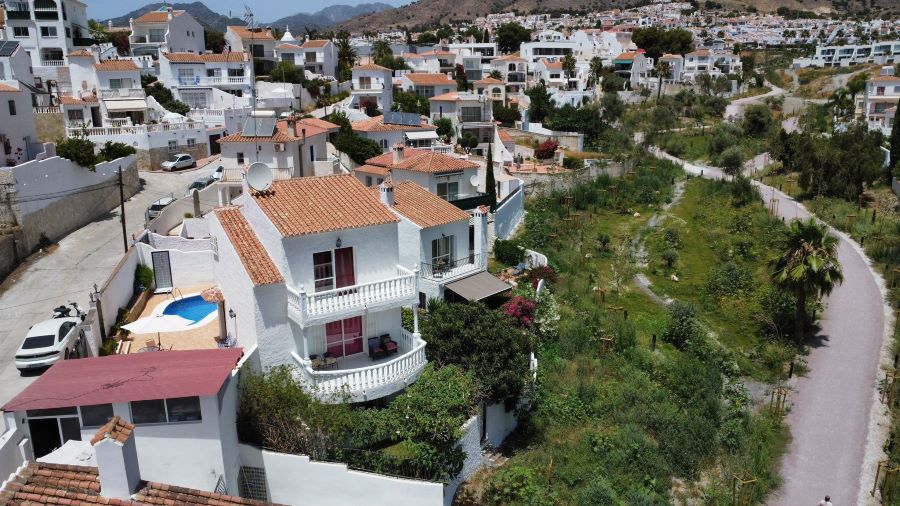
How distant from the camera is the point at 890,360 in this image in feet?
88.0

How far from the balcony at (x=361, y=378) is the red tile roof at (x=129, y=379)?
2.32 m

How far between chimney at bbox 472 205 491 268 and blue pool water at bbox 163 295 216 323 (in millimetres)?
10372

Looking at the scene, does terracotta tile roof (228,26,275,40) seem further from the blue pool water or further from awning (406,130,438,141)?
the blue pool water

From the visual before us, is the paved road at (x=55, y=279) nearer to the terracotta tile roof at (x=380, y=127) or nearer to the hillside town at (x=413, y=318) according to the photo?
the hillside town at (x=413, y=318)

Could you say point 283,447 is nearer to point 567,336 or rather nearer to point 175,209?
point 567,336

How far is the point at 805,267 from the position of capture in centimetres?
2767

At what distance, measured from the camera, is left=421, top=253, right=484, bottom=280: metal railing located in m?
25.6

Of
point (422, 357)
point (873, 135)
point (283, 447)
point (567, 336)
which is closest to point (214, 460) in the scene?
point (283, 447)

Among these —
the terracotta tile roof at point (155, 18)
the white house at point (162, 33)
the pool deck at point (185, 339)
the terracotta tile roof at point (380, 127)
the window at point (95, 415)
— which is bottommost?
the pool deck at point (185, 339)

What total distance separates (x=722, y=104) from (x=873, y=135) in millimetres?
38904

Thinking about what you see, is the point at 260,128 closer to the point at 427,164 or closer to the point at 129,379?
the point at 427,164

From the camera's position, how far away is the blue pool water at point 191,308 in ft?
70.2

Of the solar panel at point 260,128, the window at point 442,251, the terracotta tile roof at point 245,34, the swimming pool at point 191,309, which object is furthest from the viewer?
the terracotta tile roof at point 245,34

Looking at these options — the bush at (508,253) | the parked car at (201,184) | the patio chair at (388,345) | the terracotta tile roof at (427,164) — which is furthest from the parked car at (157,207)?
the patio chair at (388,345)
